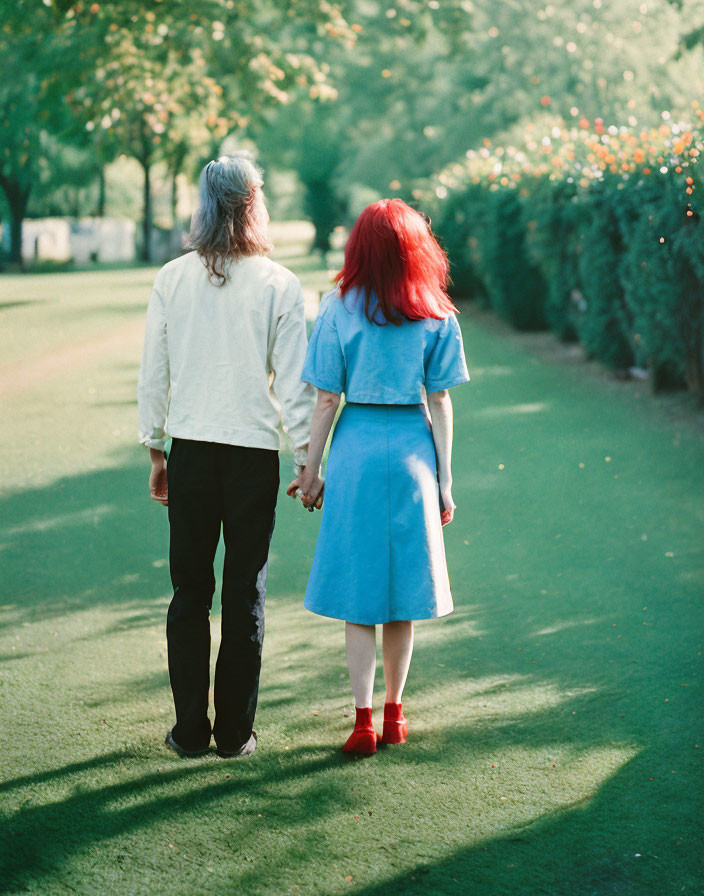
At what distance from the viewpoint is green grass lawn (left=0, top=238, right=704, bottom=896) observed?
3252 mm

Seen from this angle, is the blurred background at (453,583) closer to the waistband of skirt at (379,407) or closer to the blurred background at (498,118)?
the blurred background at (498,118)

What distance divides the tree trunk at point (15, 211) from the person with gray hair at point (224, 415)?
128 feet

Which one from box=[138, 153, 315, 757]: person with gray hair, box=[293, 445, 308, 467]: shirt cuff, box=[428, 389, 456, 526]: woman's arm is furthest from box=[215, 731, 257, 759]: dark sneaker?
box=[428, 389, 456, 526]: woman's arm

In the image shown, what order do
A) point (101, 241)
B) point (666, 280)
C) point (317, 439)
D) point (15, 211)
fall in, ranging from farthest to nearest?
point (101, 241)
point (15, 211)
point (666, 280)
point (317, 439)

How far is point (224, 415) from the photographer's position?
3738mm

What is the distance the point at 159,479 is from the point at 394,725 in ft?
4.23

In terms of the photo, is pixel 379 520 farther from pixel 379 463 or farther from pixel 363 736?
pixel 363 736

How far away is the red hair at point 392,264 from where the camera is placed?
374 cm

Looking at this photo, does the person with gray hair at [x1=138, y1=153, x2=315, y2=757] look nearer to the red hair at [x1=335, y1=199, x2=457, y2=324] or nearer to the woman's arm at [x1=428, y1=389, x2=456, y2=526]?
the red hair at [x1=335, y1=199, x2=457, y2=324]

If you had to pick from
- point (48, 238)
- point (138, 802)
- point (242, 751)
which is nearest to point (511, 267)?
point (242, 751)

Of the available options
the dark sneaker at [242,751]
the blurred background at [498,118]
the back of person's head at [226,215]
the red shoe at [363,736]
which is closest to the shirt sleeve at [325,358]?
the back of person's head at [226,215]

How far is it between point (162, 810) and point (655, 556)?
3.76m

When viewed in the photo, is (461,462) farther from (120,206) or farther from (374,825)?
(120,206)

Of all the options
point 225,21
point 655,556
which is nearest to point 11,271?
point 225,21
